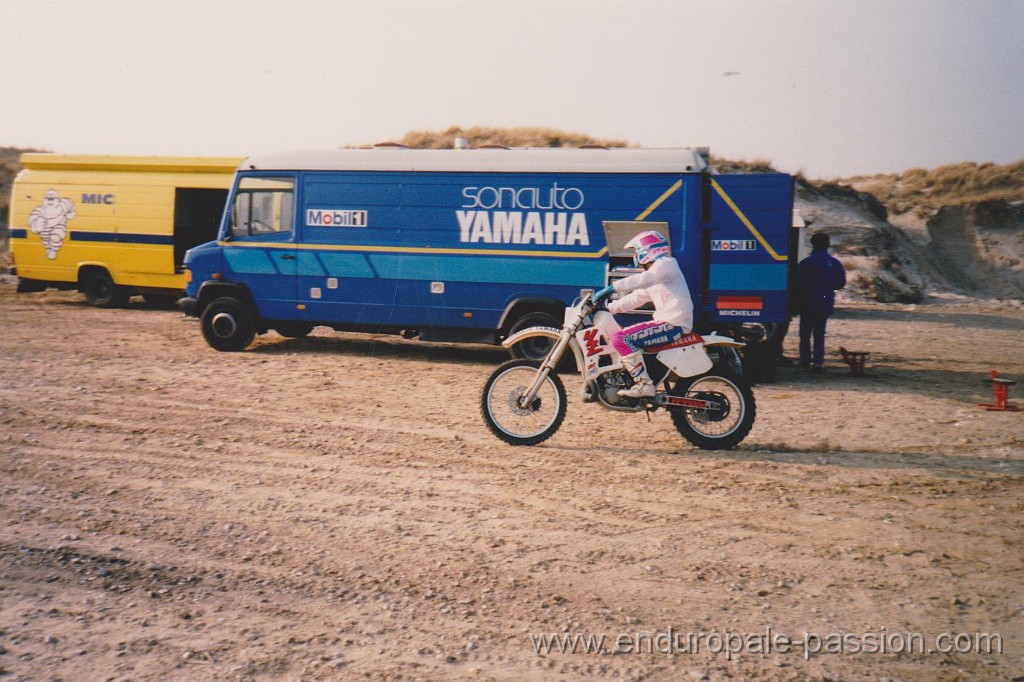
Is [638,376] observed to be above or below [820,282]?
below

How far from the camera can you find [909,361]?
13703mm

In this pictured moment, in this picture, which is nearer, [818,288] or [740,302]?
[740,302]

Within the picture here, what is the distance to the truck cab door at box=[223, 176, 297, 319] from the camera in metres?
12.8

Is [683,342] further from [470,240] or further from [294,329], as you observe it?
[294,329]

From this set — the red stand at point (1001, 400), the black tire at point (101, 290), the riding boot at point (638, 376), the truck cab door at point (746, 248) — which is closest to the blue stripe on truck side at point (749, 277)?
the truck cab door at point (746, 248)

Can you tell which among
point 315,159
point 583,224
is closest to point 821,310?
point 583,224

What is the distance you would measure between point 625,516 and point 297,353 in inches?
325

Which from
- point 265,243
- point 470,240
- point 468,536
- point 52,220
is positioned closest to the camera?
point 468,536

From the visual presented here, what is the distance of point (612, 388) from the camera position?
7520 millimetres

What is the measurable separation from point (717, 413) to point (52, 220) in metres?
15.9

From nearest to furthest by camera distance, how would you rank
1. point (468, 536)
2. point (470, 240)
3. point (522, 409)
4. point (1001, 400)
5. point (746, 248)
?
1. point (468, 536)
2. point (522, 409)
3. point (1001, 400)
4. point (746, 248)
5. point (470, 240)

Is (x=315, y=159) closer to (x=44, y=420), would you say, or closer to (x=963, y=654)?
(x=44, y=420)

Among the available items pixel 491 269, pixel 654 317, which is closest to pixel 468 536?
pixel 654 317

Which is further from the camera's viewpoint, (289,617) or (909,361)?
(909,361)
